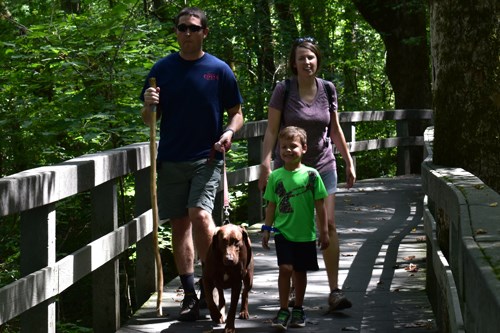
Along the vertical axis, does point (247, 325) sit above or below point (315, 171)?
below

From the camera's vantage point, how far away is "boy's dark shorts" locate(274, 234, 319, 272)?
22.9 feet

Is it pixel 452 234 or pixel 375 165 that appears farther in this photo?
pixel 375 165

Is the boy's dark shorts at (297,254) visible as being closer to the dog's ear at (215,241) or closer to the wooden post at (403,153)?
the dog's ear at (215,241)


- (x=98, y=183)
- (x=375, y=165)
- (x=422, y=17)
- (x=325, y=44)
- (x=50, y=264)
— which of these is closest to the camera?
(x=50, y=264)

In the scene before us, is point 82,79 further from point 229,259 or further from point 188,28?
point 229,259

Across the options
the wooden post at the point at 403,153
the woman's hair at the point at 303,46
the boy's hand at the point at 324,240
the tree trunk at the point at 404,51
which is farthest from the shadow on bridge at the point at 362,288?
the tree trunk at the point at 404,51

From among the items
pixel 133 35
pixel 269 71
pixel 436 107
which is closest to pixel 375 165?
pixel 269 71

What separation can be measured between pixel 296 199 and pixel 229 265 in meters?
0.74

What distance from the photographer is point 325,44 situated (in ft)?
83.0

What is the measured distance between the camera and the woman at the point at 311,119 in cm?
750

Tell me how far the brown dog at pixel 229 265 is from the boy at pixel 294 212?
1.05ft

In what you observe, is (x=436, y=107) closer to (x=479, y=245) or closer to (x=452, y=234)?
(x=452, y=234)

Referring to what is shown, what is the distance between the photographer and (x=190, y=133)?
7.22 m

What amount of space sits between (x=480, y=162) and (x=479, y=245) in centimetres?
388
